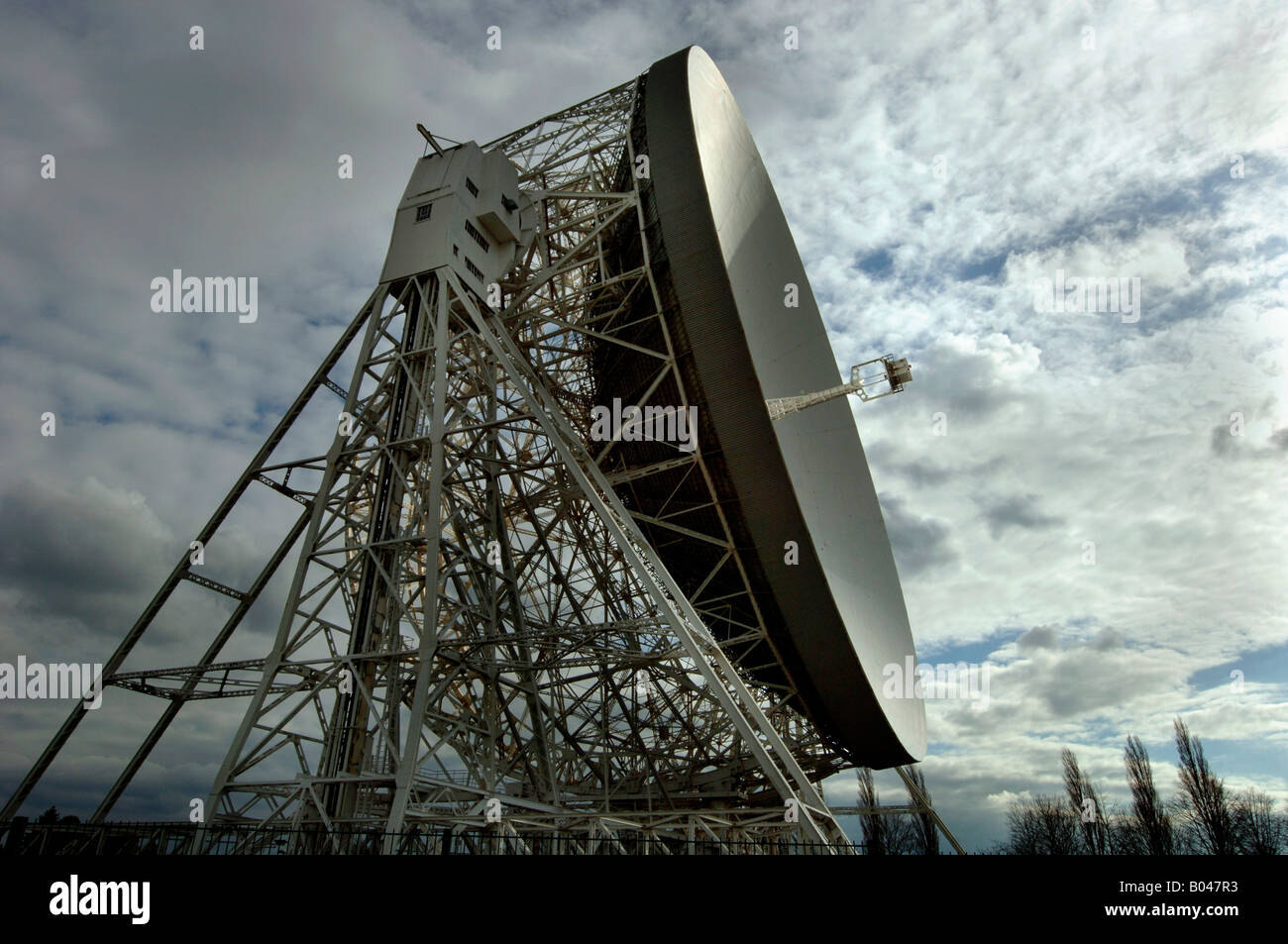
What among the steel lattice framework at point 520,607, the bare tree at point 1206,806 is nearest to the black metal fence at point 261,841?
the steel lattice framework at point 520,607

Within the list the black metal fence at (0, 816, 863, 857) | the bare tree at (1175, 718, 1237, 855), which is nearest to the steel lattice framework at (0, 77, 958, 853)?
the black metal fence at (0, 816, 863, 857)

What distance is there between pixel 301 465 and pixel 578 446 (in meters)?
6.56

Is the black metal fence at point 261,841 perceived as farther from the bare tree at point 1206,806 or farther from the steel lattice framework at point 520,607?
the bare tree at point 1206,806

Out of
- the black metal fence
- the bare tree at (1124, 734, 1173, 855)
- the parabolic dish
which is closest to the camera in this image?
the black metal fence

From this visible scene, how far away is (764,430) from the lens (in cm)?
1764

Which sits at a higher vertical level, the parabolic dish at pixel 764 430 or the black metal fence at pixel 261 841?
the parabolic dish at pixel 764 430

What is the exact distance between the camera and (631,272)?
19.3 meters

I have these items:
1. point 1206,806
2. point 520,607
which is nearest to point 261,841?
point 520,607

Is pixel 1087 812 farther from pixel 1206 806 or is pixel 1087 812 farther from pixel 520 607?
pixel 520 607

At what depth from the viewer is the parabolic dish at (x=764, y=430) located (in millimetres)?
17812

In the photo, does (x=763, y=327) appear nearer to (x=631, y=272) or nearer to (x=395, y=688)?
(x=631, y=272)

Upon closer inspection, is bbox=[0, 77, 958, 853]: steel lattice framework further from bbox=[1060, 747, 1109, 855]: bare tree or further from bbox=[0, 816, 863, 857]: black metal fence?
bbox=[1060, 747, 1109, 855]: bare tree

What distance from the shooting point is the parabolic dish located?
17.8 metres
